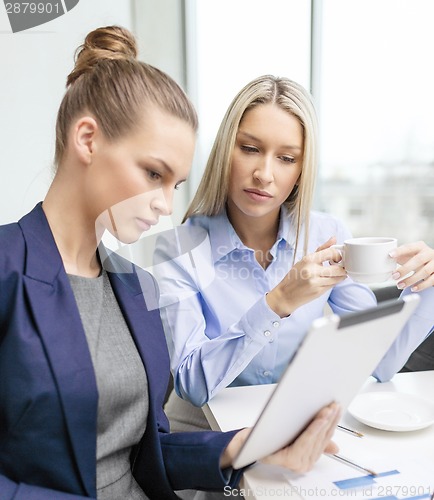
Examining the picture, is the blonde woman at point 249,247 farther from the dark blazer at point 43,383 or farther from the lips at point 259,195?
the dark blazer at point 43,383

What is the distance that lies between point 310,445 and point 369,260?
377mm

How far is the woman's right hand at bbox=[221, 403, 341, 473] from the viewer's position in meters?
0.76

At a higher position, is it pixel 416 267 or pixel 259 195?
pixel 259 195

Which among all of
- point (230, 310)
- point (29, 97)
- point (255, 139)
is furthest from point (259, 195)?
point (29, 97)

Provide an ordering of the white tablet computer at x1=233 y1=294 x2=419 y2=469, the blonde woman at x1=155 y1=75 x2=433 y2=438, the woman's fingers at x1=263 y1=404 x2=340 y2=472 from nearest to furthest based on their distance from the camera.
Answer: the white tablet computer at x1=233 y1=294 x2=419 y2=469, the woman's fingers at x1=263 y1=404 x2=340 y2=472, the blonde woman at x1=155 y1=75 x2=433 y2=438

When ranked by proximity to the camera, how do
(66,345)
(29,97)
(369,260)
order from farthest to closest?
1. (29,97)
2. (369,260)
3. (66,345)

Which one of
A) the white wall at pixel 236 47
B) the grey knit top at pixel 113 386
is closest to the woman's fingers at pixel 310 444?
the grey knit top at pixel 113 386

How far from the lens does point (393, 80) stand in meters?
2.41

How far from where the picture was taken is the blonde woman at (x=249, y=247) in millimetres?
1237

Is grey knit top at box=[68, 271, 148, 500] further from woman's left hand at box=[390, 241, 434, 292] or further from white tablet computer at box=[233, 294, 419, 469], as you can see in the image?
woman's left hand at box=[390, 241, 434, 292]

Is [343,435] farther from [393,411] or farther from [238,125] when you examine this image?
[238,125]

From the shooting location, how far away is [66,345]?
81 cm

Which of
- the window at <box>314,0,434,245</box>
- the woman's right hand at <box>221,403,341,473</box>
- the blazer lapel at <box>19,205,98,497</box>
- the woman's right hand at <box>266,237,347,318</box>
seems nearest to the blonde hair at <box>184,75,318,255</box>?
the woman's right hand at <box>266,237,347,318</box>

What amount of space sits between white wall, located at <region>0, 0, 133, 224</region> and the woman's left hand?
140cm
